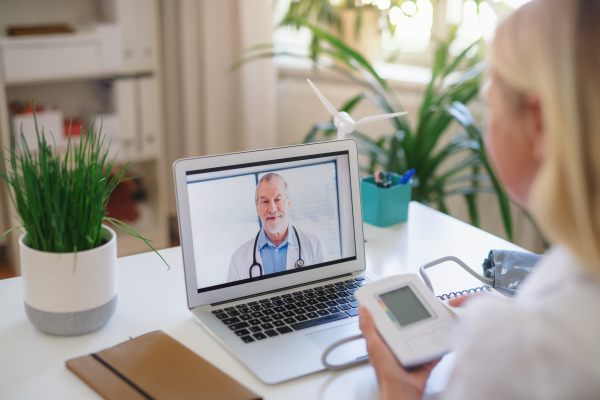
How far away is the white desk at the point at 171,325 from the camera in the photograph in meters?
0.93

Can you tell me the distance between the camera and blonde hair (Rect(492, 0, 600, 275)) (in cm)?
63

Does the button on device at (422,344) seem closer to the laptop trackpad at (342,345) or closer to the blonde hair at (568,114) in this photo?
the laptop trackpad at (342,345)

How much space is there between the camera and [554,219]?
65cm

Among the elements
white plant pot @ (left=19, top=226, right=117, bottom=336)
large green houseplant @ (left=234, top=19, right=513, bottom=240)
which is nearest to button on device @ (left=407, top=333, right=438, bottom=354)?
white plant pot @ (left=19, top=226, right=117, bottom=336)

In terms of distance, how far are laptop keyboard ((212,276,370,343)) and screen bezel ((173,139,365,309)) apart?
0.09ft

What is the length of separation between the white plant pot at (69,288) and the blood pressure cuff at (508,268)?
695mm

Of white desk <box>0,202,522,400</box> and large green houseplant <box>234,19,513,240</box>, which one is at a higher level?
large green houseplant <box>234,19,513,240</box>

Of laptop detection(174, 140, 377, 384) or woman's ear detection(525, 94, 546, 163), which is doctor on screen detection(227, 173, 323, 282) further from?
woman's ear detection(525, 94, 546, 163)

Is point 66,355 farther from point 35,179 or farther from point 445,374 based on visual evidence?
point 445,374

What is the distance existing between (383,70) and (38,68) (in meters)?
1.36

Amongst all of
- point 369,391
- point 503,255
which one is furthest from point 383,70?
point 369,391

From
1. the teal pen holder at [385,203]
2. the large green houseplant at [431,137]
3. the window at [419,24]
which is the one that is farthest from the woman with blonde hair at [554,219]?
the window at [419,24]

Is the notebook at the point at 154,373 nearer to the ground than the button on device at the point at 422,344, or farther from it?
nearer to the ground

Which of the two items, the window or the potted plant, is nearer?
the potted plant
